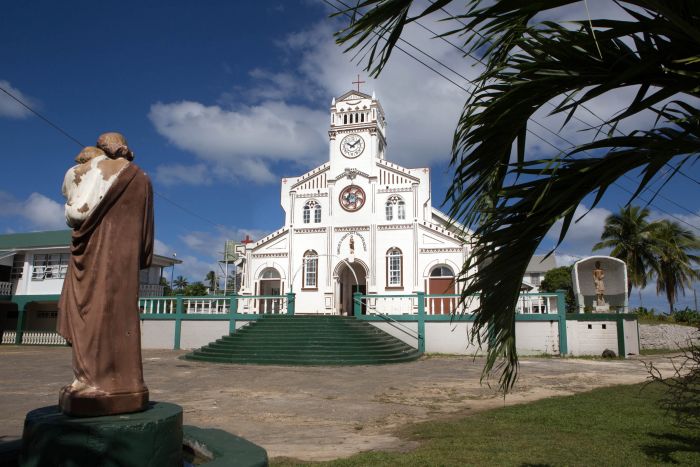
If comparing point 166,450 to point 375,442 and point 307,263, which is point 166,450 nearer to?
point 375,442

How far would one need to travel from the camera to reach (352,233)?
25.8 meters

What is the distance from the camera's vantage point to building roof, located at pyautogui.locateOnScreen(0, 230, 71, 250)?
27844mm

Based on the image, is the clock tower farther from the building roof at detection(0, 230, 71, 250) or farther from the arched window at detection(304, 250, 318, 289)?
the building roof at detection(0, 230, 71, 250)

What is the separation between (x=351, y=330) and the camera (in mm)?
18422

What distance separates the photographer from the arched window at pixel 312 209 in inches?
1051

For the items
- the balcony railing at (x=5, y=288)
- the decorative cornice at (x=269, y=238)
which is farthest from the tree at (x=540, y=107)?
the balcony railing at (x=5, y=288)

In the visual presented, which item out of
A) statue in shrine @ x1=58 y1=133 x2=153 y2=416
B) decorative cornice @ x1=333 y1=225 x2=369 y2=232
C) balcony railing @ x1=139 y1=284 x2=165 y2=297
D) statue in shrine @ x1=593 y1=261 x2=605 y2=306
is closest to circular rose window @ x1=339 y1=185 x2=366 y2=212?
decorative cornice @ x1=333 y1=225 x2=369 y2=232

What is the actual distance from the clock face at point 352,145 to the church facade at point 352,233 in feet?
0.18

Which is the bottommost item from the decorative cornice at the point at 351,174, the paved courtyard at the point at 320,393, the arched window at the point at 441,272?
the paved courtyard at the point at 320,393

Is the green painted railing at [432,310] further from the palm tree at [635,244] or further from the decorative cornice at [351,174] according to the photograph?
the palm tree at [635,244]

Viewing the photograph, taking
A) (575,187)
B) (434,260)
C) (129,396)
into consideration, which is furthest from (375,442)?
(434,260)

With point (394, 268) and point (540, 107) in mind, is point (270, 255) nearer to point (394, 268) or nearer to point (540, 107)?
point (394, 268)

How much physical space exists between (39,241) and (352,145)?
19.2 meters

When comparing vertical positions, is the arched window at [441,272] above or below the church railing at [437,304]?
above
